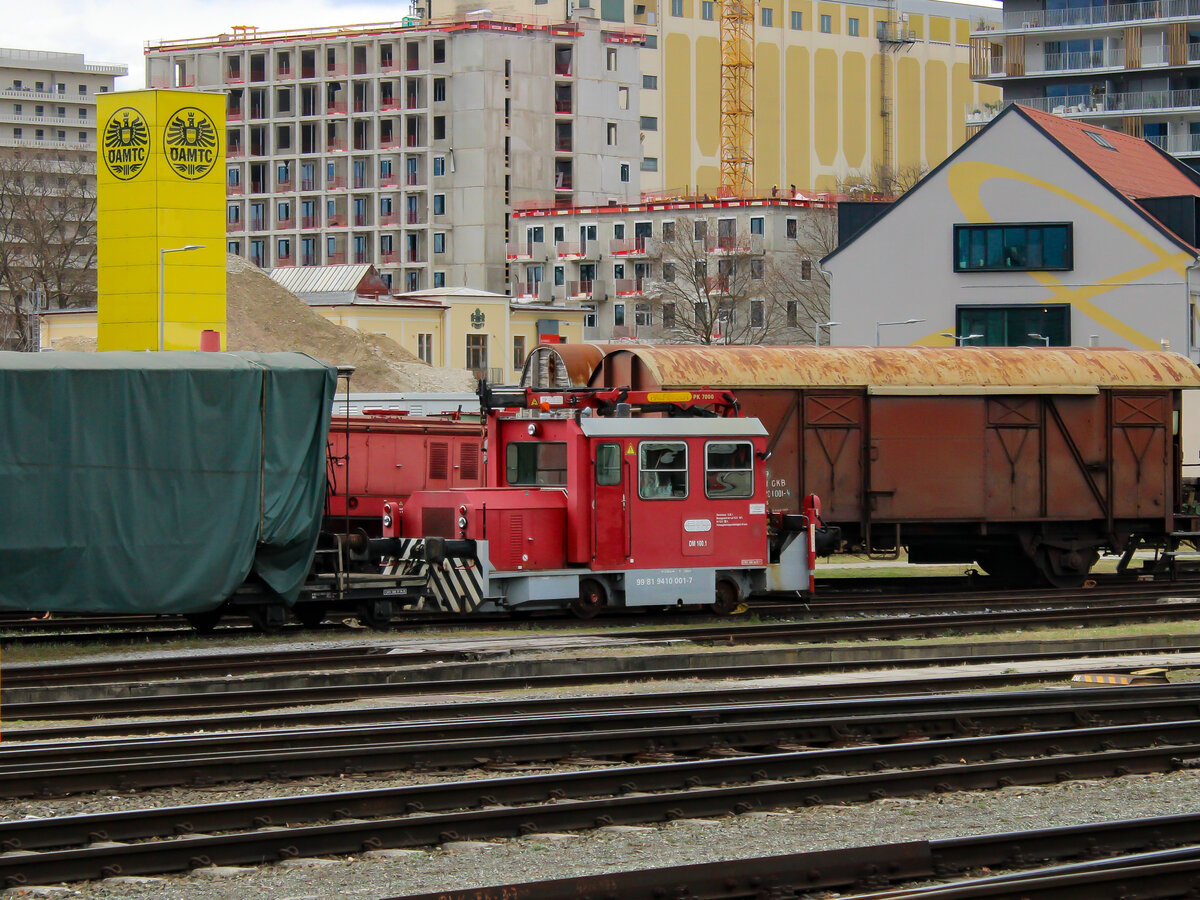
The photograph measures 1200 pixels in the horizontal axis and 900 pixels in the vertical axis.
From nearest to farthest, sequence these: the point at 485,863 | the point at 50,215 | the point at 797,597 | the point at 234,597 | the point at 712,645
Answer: the point at 485,863
the point at 712,645
the point at 234,597
the point at 797,597
the point at 50,215

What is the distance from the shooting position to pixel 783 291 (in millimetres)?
95438

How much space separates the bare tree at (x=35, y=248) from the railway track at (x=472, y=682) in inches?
2882

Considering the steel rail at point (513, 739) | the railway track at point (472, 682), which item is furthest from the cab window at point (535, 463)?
the steel rail at point (513, 739)

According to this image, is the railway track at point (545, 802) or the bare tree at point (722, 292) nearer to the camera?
the railway track at point (545, 802)

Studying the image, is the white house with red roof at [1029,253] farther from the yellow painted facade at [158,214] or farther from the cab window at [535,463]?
the cab window at [535,463]

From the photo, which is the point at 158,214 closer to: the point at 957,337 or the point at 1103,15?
the point at 957,337

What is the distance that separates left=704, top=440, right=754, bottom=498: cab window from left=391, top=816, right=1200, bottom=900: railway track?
1150 centimetres

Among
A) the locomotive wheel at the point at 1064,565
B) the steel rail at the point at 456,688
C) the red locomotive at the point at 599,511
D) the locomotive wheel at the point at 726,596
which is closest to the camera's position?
the steel rail at the point at 456,688

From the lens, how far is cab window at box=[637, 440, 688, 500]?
20.0m

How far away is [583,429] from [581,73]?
9886 cm

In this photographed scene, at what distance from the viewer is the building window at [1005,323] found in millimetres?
57969

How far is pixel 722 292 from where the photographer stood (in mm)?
94188

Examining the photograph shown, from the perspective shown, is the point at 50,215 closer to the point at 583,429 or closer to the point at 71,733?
the point at 583,429

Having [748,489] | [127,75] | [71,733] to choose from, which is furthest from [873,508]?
[127,75]
